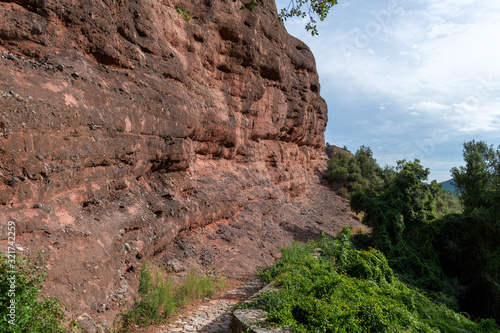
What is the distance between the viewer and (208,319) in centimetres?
614

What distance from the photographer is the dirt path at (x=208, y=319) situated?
557 cm

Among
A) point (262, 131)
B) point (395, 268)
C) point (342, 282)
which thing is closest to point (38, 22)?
point (342, 282)

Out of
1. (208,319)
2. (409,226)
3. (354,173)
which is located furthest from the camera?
(354,173)

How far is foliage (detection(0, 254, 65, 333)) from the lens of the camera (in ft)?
11.0

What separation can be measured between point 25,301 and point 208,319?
347cm

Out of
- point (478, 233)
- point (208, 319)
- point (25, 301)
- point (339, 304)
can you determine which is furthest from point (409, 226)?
point (25, 301)

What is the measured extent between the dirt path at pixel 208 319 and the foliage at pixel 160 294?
9.6 inches

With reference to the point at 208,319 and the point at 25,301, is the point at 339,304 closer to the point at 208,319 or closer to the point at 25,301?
the point at 208,319

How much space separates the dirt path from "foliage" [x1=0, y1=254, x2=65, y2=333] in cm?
195

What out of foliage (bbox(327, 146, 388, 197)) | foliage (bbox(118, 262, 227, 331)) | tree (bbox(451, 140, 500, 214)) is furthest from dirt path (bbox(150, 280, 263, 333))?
foliage (bbox(327, 146, 388, 197))

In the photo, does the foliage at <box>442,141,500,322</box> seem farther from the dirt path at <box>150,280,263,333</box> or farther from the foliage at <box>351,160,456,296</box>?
the dirt path at <box>150,280,263,333</box>

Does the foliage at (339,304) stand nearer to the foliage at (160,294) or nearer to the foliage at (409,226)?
the foliage at (160,294)

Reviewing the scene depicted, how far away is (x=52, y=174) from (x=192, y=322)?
12.2 ft

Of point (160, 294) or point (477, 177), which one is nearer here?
point (160, 294)
